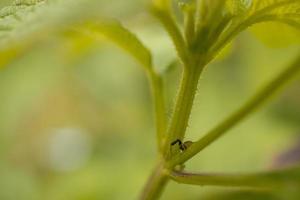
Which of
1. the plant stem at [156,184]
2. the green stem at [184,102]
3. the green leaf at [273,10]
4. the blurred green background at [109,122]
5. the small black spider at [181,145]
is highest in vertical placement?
the green leaf at [273,10]

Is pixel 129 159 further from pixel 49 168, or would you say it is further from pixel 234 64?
pixel 234 64

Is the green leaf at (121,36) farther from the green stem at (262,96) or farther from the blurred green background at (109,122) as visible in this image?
the blurred green background at (109,122)

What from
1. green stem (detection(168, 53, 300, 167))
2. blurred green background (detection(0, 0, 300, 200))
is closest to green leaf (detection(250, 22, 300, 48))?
green stem (detection(168, 53, 300, 167))

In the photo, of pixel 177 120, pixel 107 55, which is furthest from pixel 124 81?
pixel 177 120

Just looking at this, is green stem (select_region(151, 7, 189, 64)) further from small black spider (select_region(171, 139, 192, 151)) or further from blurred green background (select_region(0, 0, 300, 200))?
blurred green background (select_region(0, 0, 300, 200))

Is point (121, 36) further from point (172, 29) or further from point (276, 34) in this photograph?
point (276, 34)

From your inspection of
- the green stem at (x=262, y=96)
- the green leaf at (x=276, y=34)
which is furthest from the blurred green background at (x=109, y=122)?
the green stem at (x=262, y=96)

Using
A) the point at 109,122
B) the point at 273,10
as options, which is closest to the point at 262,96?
the point at 273,10
